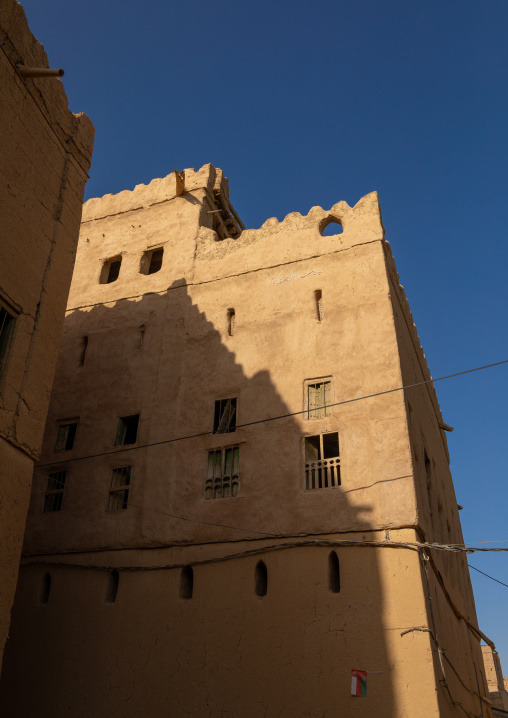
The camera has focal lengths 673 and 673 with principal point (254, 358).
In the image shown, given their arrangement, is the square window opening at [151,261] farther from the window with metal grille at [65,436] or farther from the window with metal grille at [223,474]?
the window with metal grille at [223,474]

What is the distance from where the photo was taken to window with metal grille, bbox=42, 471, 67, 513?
50.9ft

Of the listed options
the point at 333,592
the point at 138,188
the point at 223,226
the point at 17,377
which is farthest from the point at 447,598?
the point at 138,188

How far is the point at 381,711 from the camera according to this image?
10773mm

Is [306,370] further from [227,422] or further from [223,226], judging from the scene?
[223,226]

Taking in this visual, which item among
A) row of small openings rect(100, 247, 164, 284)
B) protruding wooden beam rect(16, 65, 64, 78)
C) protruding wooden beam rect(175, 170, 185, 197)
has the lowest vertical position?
protruding wooden beam rect(16, 65, 64, 78)

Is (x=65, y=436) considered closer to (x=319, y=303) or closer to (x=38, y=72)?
(x=319, y=303)

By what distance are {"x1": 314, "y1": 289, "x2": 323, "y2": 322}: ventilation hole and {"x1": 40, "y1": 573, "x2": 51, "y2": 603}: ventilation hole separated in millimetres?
8264

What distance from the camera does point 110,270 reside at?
64.3 feet

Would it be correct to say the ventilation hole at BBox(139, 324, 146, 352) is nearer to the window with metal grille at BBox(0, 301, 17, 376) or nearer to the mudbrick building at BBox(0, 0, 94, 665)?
the mudbrick building at BBox(0, 0, 94, 665)

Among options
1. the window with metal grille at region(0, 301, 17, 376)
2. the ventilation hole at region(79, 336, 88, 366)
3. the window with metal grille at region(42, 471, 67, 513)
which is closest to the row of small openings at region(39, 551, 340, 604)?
the window with metal grille at region(42, 471, 67, 513)

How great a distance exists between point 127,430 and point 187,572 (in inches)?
157

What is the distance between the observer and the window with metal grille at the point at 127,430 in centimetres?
1585

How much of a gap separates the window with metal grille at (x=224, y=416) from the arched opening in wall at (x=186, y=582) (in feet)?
9.92

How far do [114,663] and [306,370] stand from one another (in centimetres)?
706
